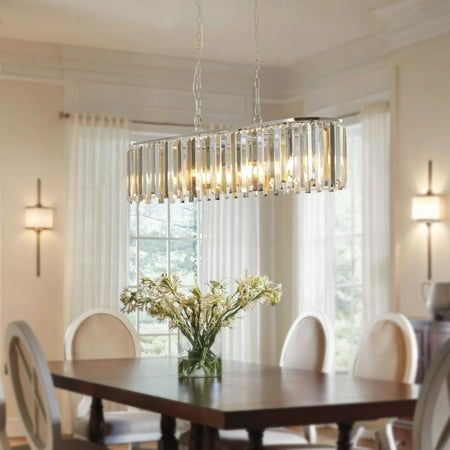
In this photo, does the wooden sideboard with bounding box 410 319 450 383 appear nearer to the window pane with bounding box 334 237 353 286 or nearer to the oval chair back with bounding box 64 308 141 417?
the oval chair back with bounding box 64 308 141 417

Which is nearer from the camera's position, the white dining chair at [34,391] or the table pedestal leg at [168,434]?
the white dining chair at [34,391]

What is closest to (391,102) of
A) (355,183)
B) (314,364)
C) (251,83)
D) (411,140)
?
(411,140)

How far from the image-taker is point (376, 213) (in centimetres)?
704

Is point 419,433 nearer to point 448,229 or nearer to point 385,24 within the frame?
point 448,229

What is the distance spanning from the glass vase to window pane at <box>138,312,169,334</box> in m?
3.53

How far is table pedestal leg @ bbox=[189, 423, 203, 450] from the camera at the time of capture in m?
4.14

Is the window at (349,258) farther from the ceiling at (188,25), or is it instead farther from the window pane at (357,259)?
the ceiling at (188,25)

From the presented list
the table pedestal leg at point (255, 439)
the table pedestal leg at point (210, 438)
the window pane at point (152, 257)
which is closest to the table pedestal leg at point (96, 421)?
the table pedestal leg at point (210, 438)

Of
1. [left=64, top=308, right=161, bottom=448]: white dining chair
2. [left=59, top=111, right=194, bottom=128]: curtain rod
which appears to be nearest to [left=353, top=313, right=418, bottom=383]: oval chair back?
[left=64, top=308, right=161, bottom=448]: white dining chair

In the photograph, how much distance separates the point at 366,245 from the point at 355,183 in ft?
2.15

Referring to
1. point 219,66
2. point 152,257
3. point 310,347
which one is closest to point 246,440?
point 310,347

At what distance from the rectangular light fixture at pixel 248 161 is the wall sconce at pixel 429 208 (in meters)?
1.79

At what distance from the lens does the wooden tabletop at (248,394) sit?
3.23m

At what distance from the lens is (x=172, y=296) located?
14.2 ft
